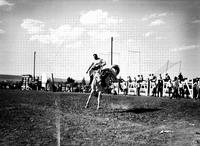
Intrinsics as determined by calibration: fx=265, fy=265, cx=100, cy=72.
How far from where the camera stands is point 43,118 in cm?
776

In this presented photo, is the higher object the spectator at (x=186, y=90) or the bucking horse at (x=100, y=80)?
the bucking horse at (x=100, y=80)

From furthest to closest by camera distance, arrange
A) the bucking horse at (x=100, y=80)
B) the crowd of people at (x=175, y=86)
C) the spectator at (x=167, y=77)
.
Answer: the spectator at (x=167, y=77) → the crowd of people at (x=175, y=86) → the bucking horse at (x=100, y=80)

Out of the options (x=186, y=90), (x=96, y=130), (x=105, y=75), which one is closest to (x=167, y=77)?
(x=186, y=90)

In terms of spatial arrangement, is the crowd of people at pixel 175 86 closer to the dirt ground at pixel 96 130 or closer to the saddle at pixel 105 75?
the saddle at pixel 105 75

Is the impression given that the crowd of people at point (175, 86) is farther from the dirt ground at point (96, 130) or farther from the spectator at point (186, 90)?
the dirt ground at point (96, 130)

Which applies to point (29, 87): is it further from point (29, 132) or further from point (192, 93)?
point (29, 132)

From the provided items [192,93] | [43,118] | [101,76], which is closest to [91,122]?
[43,118]

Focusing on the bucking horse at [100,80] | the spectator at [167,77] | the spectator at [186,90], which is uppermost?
the spectator at [167,77]

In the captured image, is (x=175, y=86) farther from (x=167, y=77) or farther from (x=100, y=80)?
(x=100, y=80)

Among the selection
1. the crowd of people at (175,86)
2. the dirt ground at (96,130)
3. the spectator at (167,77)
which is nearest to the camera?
the dirt ground at (96,130)

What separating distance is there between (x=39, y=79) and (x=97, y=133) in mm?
36464

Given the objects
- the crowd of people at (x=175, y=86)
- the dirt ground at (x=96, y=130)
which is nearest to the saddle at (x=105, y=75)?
the dirt ground at (x=96, y=130)

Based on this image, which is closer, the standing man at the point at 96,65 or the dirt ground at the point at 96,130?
the dirt ground at the point at 96,130

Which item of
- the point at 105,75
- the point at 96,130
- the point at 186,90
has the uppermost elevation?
the point at 105,75
